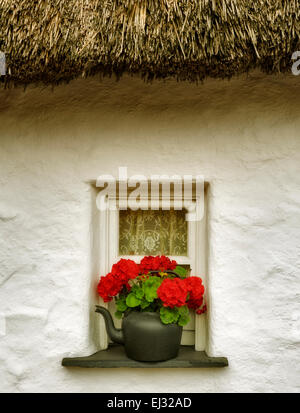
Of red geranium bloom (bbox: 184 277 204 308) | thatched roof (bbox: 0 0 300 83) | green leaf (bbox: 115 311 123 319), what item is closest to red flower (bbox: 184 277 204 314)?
red geranium bloom (bbox: 184 277 204 308)

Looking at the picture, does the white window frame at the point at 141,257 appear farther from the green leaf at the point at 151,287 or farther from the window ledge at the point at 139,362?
the green leaf at the point at 151,287

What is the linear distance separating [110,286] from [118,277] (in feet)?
0.19

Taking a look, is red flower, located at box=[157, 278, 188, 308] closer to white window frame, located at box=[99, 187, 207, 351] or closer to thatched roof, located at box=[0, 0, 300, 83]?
white window frame, located at box=[99, 187, 207, 351]

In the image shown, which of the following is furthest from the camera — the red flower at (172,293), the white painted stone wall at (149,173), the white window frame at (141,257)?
the white window frame at (141,257)

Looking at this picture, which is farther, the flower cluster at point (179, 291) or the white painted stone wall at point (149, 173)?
the white painted stone wall at point (149, 173)

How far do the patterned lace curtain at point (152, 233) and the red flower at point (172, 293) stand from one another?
0.31 meters

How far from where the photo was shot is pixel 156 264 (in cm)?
174

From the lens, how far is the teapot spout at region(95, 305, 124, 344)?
1703 mm

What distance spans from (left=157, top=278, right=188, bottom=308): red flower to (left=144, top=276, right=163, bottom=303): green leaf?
1.5 inches

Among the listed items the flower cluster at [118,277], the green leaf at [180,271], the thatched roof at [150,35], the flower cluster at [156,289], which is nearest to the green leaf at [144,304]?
the flower cluster at [156,289]

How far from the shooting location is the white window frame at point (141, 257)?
1.81m

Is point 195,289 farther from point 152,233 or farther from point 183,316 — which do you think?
point 152,233

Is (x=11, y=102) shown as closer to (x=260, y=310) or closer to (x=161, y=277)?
(x=161, y=277)

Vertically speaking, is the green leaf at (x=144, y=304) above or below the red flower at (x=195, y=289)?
below
